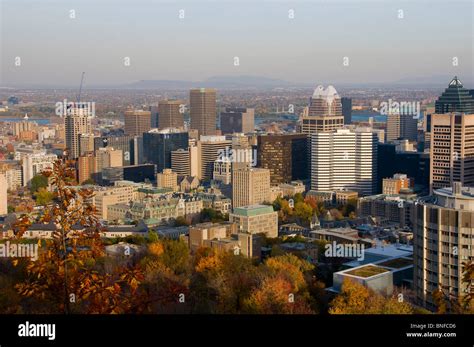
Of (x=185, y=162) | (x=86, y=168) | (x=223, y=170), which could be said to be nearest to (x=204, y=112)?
(x=185, y=162)

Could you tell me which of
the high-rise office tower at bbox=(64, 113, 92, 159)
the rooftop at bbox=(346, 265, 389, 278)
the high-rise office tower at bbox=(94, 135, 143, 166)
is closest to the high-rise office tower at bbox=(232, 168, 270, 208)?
the high-rise office tower at bbox=(94, 135, 143, 166)

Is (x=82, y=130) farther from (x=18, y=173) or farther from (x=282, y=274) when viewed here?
(x=282, y=274)

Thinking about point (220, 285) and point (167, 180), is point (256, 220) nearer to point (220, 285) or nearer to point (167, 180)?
point (220, 285)

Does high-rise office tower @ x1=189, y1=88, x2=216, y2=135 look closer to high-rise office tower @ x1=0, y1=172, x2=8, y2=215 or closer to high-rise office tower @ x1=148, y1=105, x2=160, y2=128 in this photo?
high-rise office tower @ x1=148, y1=105, x2=160, y2=128

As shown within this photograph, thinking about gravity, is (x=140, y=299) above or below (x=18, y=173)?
above
